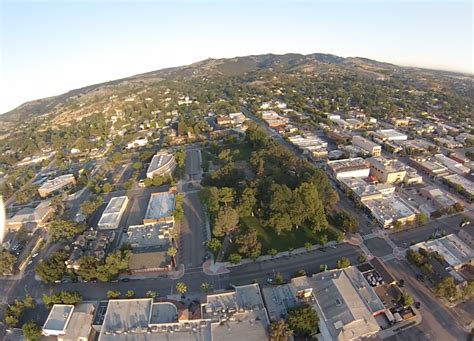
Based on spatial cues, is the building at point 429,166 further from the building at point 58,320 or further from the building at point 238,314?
the building at point 58,320

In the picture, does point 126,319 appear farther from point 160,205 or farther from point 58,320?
point 160,205

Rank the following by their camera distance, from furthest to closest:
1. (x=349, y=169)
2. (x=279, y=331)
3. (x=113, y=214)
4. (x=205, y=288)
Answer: (x=349, y=169) → (x=113, y=214) → (x=205, y=288) → (x=279, y=331)

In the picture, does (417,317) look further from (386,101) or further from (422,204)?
(386,101)

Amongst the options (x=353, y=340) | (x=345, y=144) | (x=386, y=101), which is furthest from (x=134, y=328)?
(x=386, y=101)

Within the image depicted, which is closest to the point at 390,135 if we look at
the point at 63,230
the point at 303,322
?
the point at 303,322

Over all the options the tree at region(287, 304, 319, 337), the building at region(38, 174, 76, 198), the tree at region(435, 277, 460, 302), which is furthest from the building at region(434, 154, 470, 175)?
the building at region(38, 174, 76, 198)

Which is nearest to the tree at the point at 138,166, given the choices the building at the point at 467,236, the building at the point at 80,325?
the building at the point at 80,325
